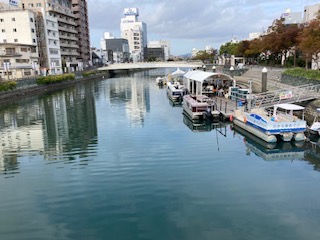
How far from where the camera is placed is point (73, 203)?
13312 mm

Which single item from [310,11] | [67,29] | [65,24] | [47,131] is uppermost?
[65,24]

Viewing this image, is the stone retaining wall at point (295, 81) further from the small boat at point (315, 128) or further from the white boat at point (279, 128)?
the white boat at point (279, 128)

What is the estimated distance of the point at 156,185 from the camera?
15000 millimetres

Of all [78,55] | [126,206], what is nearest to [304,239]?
[126,206]

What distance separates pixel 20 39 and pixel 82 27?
133ft

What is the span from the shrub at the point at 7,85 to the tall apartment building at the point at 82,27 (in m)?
62.0

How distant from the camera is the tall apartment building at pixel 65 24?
84.4 meters

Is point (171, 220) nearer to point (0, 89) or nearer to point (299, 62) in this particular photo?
point (0, 89)

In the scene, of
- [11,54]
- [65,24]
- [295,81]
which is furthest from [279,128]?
[65,24]

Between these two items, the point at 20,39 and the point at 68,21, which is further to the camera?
the point at 68,21

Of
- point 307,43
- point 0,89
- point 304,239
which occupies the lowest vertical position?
point 304,239

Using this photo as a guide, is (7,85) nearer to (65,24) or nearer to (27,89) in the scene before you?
(27,89)

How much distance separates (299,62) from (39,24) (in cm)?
6586

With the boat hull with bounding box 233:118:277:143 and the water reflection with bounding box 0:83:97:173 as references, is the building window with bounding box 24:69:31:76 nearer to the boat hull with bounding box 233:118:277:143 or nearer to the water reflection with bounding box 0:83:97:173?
the water reflection with bounding box 0:83:97:173
